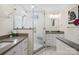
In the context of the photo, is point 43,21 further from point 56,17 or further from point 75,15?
point 75,15

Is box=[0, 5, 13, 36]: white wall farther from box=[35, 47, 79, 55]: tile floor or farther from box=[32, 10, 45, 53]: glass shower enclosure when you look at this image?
box=[35, 47, 79, 55]: tile floor

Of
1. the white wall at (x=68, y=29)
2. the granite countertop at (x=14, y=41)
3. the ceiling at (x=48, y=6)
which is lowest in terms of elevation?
the granite countertop at (x=14, y=41)

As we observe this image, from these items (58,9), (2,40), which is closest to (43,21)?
(58,9)

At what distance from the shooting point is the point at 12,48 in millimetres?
1771

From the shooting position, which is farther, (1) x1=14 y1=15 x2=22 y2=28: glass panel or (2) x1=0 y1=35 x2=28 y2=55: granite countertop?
(1) x1=14 y1=15 x2=22 y2=28: glass panel

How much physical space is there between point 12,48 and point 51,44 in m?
0.52

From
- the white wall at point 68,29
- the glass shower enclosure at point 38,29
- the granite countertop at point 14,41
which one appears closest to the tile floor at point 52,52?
the glass shower enclosure at point 38,29

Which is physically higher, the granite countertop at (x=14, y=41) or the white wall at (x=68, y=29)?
the white wall at (x=68, y=29)

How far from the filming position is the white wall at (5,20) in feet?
6.42

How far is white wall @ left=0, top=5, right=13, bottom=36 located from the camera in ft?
6.42

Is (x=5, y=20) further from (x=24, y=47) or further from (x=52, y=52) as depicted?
(x=52, y=52)

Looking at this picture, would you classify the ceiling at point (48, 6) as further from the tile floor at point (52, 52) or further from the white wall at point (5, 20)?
the tile floor at point (52, 52)

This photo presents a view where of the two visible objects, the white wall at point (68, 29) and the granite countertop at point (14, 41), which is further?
the white wall at point (68, 29)

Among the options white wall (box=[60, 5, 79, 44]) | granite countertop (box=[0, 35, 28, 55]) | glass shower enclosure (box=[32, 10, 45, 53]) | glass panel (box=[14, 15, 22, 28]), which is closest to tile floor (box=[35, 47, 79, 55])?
glass shower enclosure (box=[32, 10, 45, 53])
